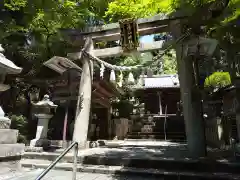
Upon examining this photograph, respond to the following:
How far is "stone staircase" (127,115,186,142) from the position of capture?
1688 cm

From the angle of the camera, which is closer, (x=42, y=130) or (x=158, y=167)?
(x=158, y=167)

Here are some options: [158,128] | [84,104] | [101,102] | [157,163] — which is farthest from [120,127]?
[157,163]

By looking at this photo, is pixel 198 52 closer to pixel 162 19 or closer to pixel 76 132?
pixel 162 19

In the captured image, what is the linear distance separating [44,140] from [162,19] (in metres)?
8.17

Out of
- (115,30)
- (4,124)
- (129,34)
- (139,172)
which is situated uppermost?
(115,30)

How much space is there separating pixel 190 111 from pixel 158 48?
305cm

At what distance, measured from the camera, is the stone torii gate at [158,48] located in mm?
7070

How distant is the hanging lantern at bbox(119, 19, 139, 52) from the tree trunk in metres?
1.82

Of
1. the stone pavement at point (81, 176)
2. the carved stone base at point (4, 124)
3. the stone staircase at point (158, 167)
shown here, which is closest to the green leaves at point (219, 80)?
the stone staircase at point (158, 167)

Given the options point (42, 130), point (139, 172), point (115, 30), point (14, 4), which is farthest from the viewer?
point (42, 130)

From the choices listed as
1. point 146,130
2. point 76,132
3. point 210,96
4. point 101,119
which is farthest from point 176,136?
point 76,132

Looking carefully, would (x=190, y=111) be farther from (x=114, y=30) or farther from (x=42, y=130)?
(x=42, y=130)

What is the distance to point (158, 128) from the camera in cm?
1811

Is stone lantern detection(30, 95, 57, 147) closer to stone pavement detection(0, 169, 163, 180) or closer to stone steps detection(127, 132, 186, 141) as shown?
stone pavement detection(0, 169, 163, 180)
